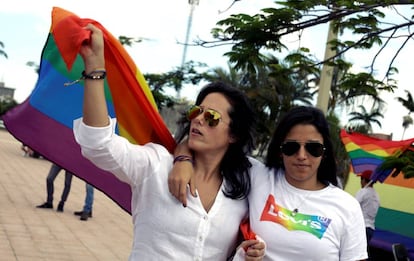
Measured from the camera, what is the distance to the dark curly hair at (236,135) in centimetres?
255

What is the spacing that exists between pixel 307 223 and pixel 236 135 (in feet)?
1.64

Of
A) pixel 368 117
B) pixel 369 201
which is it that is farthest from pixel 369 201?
pixel 368 117

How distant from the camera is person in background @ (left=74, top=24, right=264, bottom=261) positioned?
2.14 m

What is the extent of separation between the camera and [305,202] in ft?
8.21

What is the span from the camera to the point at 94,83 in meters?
2.12

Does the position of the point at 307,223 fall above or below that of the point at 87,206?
above

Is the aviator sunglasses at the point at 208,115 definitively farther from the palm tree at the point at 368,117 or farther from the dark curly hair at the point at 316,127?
the palm tree at the point at 368,117

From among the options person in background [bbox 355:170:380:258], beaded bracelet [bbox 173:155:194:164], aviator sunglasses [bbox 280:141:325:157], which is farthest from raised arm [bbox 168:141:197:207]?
person in background [bbox 355:170:380:258]

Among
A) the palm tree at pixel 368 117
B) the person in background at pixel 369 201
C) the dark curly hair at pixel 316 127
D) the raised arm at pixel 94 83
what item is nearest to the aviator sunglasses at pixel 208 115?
the dark curly hair at pixel 316 127

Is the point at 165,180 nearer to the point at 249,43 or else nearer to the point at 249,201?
the point at 249,201

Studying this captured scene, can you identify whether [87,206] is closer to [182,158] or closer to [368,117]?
[182,158]

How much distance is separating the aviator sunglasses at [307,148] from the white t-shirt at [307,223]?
16cm

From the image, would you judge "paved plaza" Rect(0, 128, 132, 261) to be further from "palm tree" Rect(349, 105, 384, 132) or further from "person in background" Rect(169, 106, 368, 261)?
"palm tree" Rect(349, 105, 384, 132)

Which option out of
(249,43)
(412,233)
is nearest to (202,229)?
(249,43)
